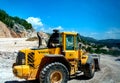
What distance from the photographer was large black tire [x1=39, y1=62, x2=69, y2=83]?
36.1ft

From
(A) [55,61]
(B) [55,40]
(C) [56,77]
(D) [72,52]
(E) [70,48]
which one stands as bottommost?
(C) [56,77]

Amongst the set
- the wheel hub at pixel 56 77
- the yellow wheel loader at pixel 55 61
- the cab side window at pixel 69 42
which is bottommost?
the wheel hub at pixel 56 77

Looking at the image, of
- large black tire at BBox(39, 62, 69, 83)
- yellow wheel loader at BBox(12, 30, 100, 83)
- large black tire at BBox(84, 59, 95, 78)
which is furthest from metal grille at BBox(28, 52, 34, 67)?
large black tire at BBox(84, 59, 95, 78)

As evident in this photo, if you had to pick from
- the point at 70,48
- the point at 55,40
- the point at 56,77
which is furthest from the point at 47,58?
the point at 70,48

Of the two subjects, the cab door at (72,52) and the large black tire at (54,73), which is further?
the cab door at (72,52)

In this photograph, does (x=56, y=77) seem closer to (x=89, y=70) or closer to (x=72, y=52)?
(x=72, y=52)

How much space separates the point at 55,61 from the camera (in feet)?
38.8

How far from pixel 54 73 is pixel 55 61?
69cm

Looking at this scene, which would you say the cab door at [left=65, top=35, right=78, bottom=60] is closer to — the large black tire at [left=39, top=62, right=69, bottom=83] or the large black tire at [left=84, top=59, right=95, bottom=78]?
the large black tire at [left=39, top=62, right=69, bottom=83]

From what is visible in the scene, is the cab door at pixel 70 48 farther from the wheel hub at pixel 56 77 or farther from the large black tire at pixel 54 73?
the wheel hub at pixel 56 77

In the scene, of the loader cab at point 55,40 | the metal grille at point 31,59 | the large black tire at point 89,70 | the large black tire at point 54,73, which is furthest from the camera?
the large black tire at point 89,70

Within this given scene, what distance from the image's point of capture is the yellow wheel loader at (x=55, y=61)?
11.1 m

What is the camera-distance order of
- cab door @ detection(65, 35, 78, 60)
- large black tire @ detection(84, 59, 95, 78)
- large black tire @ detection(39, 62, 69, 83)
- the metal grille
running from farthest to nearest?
1. large black tire @ detection(84, 59, 95, 78)
2. cab door @ detection(65, 35, 78, 60)
3. the metal grille
4. large black tire @ detection(39, 62, 69, 83)

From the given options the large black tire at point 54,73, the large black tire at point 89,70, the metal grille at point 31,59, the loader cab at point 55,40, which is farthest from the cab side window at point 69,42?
the metal grille at point 31,59
